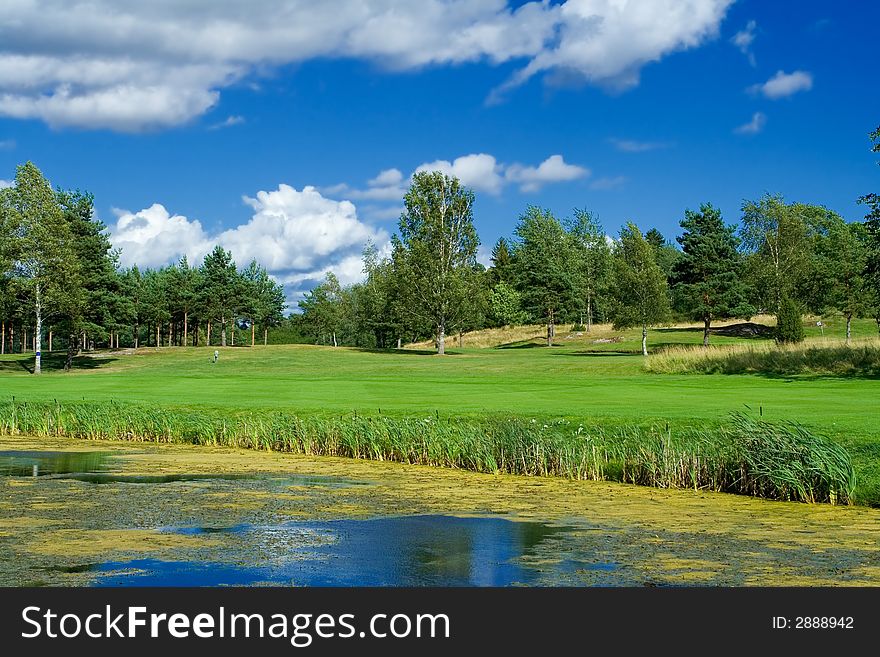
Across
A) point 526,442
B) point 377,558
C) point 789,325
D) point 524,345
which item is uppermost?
point 789,325

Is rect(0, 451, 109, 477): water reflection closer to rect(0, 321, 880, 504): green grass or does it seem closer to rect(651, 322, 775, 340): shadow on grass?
rect(0, 321, 880, 504): green grass

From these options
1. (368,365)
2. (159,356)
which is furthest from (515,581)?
(159,356)

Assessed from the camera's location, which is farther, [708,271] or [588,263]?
[588,263]

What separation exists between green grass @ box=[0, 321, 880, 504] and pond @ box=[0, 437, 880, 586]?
4044mm

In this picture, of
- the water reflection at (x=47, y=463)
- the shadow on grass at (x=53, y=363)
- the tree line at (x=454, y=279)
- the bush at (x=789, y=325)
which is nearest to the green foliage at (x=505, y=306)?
the tree line at (x=454, y=279)

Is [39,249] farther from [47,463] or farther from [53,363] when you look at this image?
[47,463]

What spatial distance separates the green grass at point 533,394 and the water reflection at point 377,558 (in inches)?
301

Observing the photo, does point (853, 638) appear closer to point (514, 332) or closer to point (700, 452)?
point (700, 452)

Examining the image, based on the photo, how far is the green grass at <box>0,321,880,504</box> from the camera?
25.2 meters

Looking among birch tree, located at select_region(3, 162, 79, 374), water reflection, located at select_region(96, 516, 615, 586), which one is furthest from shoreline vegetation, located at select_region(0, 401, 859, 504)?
birch tree, located at select_region(3, 162, 79, 374)

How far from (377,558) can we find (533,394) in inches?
1038

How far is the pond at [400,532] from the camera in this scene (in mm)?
11586

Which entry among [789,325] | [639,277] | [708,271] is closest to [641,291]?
[639,277]

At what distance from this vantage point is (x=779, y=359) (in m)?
52.6
